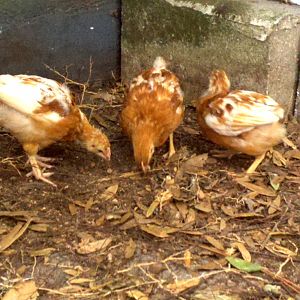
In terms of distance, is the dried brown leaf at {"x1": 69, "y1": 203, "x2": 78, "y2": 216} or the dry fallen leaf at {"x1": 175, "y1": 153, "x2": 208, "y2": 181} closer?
the dried brown leaf at {"x1": 69, "y1": 203, "x2": 78, "y2": 216}

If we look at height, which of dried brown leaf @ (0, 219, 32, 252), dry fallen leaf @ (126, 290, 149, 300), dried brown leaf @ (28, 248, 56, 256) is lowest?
dried brown leaf @ (0, 219, 32, 252)

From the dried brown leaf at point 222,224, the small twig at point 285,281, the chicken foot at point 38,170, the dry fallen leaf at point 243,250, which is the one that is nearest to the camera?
the small twig at point 285,281

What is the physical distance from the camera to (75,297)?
369cm

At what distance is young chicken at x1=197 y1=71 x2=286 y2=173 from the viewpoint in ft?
15.9

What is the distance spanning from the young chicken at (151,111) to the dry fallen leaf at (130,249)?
32.5 inches

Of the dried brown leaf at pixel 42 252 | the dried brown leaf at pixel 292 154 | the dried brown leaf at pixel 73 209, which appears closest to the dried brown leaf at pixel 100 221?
the dried brown leaf at pixel 73 209

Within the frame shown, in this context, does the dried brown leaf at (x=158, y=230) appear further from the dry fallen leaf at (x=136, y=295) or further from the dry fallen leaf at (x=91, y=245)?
the dry fallen leaf at (x=136, y=295)

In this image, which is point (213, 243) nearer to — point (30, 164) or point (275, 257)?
point (275, 257)

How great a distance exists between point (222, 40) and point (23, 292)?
289 cm

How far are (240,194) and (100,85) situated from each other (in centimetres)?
234

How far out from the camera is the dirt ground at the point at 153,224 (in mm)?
3824

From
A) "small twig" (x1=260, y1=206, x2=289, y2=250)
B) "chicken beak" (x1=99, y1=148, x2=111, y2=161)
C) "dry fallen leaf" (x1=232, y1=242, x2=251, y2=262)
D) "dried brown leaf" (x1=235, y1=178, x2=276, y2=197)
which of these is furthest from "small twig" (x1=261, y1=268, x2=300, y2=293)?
"chicken beak" (x1=99, y1=148, x2=111, y2=161)

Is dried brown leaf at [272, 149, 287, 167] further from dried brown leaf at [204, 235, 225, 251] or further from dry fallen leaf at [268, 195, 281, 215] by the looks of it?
dried brown leaf at [204, 235, 225, 251]

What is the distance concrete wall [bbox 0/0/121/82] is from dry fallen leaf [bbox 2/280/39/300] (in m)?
2.62
